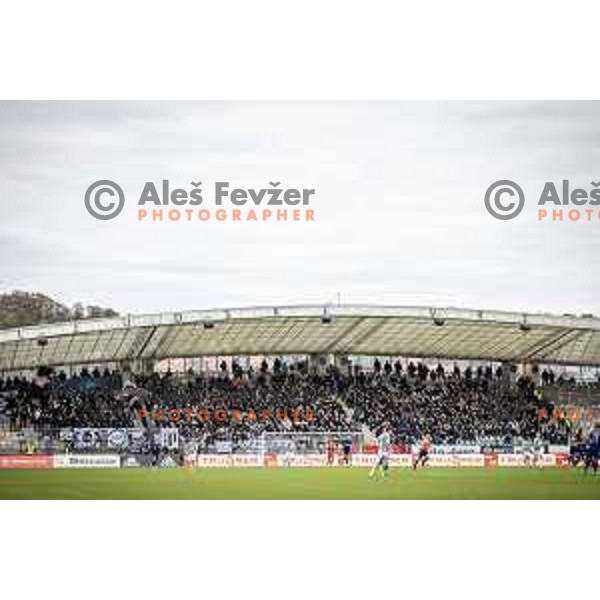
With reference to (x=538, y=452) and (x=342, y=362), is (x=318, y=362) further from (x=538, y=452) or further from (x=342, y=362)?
(x=538, y=452)

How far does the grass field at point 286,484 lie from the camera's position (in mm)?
18500

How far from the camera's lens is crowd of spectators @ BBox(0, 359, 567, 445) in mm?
24938

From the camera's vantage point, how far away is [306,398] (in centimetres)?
2738

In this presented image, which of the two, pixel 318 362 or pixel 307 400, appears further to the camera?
pixel 318 362

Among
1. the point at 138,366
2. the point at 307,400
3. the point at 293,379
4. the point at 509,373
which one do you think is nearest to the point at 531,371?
the point at 509,373

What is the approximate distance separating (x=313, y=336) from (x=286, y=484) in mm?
7061

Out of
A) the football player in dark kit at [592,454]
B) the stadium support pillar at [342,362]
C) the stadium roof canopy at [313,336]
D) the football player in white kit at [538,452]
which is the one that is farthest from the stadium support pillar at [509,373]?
the football player in dark kit at [592,454]

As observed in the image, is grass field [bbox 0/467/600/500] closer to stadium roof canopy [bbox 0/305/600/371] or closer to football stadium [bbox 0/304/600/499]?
football stadium [bbox 0/304/600/499]

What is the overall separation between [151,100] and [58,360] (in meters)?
9.38

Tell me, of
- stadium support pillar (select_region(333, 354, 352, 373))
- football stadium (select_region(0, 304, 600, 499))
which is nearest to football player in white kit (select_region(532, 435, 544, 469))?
football stadium (select_region(0, 304, 600, 499))

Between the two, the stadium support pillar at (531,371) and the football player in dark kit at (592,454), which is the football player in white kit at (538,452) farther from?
the football player in dark kit at (592,454)

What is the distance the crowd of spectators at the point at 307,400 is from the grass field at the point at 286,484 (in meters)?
1.95
